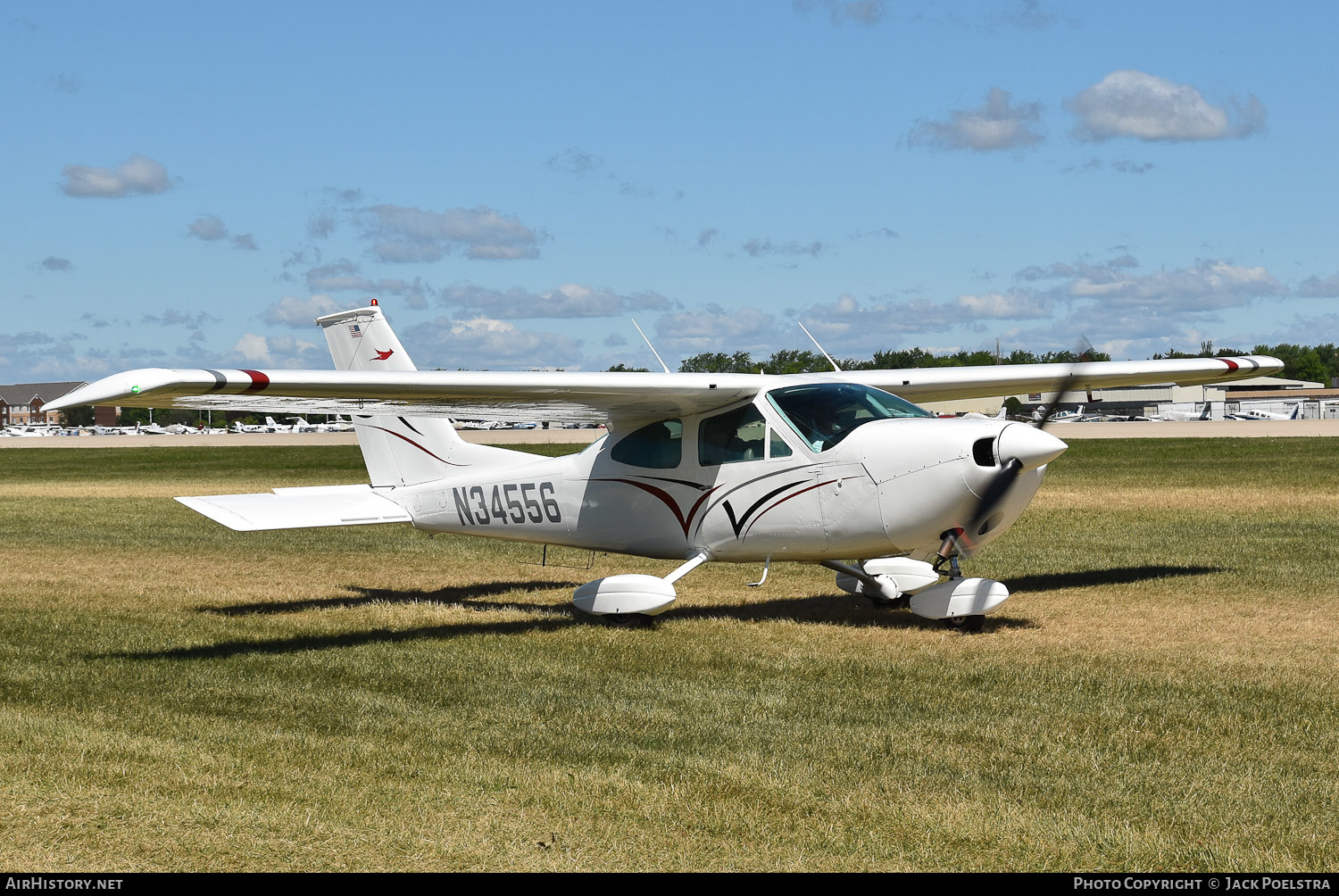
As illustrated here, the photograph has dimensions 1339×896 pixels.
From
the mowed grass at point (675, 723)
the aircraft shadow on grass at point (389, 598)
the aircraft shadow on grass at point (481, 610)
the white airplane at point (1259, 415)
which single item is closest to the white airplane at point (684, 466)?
the aircraft shadow on grass at point (481, 610)

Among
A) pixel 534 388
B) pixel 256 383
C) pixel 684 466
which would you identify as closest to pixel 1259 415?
pixel 684 466

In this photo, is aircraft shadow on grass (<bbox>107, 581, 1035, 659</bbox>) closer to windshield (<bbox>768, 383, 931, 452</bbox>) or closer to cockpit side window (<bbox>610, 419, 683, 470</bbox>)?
cockpit side window (<bbox>610, 419, 683, 470</bbox>)

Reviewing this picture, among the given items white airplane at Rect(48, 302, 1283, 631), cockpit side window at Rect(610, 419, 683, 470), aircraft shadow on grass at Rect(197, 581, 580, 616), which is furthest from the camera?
aircraft shadow on grass at Rect(197, 581, 580, 616)

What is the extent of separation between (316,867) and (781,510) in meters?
6.41

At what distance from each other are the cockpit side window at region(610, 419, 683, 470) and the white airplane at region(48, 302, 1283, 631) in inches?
0.7

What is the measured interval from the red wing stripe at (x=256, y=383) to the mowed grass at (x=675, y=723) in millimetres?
1951

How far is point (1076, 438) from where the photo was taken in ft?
187

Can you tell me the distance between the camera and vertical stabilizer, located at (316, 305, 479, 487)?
13.1 metres

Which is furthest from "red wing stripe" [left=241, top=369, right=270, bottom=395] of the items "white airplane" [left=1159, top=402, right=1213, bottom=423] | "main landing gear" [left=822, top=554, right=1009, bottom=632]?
"white airplane" [left=1159, top=402, right=1213, bottom=423]

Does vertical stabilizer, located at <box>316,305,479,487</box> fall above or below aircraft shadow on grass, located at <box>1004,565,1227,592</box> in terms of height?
above

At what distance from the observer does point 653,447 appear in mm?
11695

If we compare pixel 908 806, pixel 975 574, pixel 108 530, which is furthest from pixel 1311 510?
pixel 108 530

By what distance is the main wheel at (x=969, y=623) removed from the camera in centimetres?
1032
